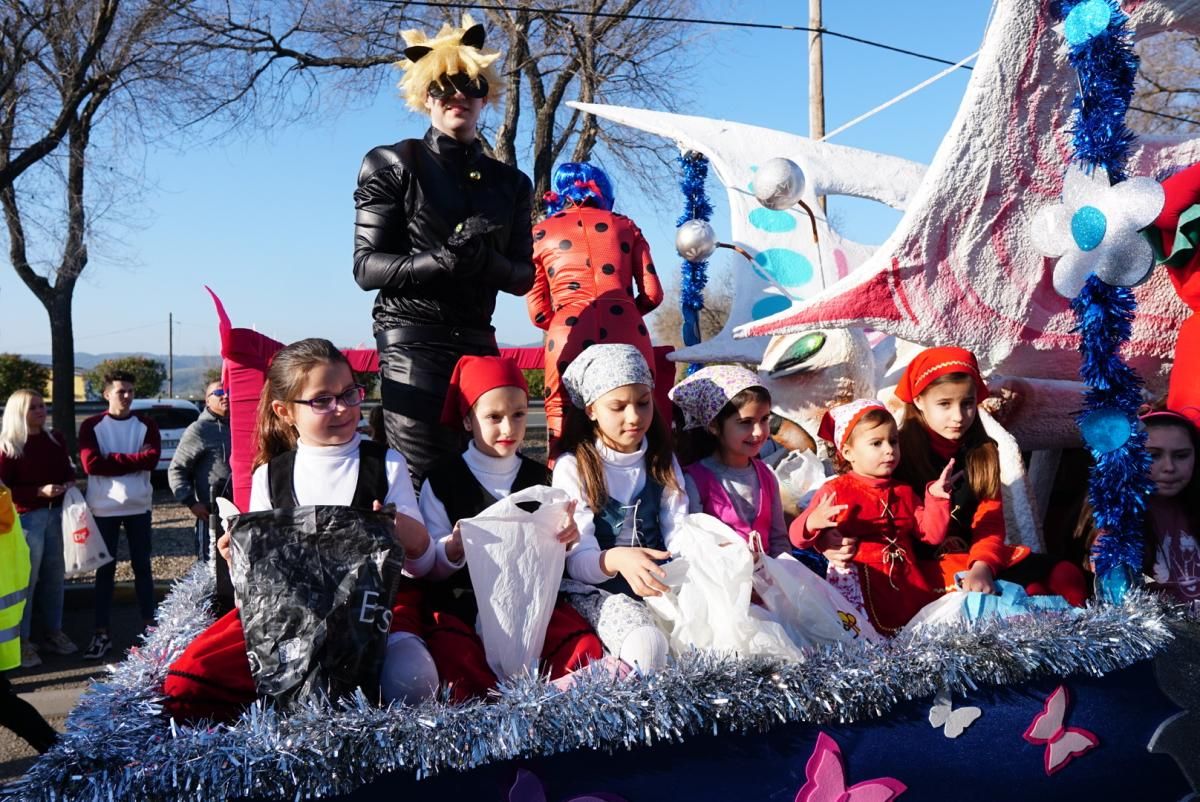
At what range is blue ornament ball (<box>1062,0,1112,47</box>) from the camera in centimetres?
224

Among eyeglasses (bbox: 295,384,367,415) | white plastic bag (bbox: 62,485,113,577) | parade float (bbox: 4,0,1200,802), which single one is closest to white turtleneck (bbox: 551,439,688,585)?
parade float (bbox: 4,0,1200,802)

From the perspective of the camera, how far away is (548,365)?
150 inches

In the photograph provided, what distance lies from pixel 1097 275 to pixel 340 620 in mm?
1915

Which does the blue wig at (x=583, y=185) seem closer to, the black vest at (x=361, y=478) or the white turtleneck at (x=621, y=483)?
the white turtleneck at (x=621, y=483)

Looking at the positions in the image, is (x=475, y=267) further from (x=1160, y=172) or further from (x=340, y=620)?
(x=1160, y=172)

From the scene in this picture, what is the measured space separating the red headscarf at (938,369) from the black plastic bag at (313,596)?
74.6 inches

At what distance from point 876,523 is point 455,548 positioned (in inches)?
51.2

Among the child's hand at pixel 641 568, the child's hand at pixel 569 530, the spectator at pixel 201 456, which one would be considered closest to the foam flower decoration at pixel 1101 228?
the child's hand at pixel 641 568

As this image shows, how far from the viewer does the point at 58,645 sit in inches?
213

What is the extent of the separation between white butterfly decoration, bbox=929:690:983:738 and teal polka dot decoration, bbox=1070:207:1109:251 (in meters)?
1.13

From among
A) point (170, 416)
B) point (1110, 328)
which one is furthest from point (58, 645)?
point (170, 416)

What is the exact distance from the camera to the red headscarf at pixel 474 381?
2.50m

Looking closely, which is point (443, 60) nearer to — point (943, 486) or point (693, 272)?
point (943, 486)

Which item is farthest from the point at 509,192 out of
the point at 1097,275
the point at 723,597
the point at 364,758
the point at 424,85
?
the point at 364,758
